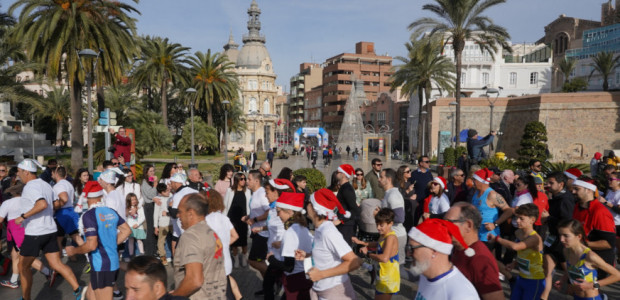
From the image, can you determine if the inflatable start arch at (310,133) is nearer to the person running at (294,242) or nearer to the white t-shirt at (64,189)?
the white t-shirt at (64,189)

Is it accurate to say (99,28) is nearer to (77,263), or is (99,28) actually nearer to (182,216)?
(77,263)

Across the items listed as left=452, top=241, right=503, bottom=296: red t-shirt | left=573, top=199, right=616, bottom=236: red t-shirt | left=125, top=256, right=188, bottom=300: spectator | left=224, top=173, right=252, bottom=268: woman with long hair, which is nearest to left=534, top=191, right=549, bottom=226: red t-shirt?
left=573, top=199, right=616, bottom=236: red t-shirt

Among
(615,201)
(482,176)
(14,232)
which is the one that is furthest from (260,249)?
(615,201)

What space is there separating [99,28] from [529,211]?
21.4m

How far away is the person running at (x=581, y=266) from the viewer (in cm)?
418

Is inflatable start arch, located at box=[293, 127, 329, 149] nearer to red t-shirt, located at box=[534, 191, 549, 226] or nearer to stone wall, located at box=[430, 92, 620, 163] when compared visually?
stone wall, located at box=[430, 92, 620, 163]

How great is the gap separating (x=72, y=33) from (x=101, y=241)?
61.4 feet

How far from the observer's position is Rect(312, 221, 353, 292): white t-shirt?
13.3 ft

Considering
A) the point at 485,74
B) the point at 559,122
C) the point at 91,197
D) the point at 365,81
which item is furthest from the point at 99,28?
the point at 365,81

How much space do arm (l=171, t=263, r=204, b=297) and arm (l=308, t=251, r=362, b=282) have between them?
37.7 inches

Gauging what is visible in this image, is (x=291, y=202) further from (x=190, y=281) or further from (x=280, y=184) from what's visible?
(x=280, y=184)

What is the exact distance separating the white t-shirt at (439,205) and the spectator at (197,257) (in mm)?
4128

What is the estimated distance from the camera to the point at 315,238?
13.9 feet

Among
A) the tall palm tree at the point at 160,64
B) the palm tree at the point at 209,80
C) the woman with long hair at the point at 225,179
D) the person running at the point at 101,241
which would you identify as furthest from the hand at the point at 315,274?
the palm tree at the point at 209,80
